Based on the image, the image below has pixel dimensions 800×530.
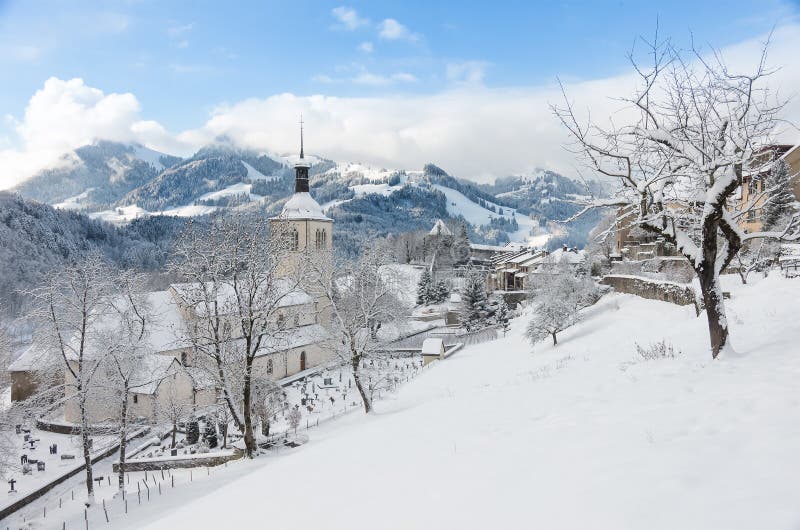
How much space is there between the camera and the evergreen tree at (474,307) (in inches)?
2024

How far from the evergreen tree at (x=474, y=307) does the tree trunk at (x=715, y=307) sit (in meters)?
41.9

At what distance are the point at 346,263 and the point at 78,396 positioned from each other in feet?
37.9

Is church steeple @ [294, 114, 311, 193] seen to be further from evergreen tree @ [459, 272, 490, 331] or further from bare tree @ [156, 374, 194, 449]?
bare tree @ [156, 374, 194, 449]

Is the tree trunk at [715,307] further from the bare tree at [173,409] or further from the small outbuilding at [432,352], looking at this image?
the small outbuilding at [432,352]

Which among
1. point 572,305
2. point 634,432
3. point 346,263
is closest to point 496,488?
point 634,432

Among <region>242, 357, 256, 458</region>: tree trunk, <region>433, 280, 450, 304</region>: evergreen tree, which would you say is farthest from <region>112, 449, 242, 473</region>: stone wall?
<region>433, 280, 450, 304</region>: evergreen tree

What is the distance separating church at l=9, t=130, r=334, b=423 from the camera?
74.4 ft

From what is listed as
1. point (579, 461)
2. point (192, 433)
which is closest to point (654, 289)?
point (192, 433)

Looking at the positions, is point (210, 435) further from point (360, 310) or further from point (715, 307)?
point (715, 307)

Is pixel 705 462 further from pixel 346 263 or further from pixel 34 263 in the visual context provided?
pixel 34 263

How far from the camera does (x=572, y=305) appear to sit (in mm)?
31281

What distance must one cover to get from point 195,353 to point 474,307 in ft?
119

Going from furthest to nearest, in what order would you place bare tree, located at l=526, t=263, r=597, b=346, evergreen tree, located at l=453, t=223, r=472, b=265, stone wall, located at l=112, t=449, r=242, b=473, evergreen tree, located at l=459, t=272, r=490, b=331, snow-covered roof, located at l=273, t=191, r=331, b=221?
1. evergreen tree, located at l=453, t=223, r=472, b=265
2. evergreen tree, located at l=459, t=272, r=490, b=331
3. snow-covered roof, located at l=273, t=191, r=331, b=221
4. bare tree, located at l=526, t=263, r=597, b=346
5. stone wall, located at l=112, t=449, r=242, b=473

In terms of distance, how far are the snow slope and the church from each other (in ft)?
30.7
